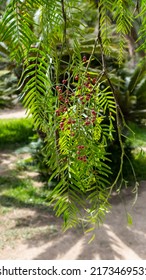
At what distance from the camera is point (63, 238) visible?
3.35 meters

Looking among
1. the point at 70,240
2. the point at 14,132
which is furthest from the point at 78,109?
the point at 14,132

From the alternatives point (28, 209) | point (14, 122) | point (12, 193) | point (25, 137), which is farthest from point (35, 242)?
point (14, 122)

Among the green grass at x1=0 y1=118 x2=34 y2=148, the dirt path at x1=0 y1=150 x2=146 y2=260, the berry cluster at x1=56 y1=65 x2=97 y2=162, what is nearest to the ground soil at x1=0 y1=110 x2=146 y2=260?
the dirt path at x1=0 y1=150 x2=146 y2=260

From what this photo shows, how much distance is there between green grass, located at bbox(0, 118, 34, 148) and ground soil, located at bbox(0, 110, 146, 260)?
2.46 metres

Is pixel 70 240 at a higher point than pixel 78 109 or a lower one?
lower

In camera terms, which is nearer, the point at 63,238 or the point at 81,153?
the point at 81,153

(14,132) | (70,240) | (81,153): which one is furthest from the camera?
(14,132)

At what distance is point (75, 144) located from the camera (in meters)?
0.55

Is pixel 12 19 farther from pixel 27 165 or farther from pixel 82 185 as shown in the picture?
pixel 27 165

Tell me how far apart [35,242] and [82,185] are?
9.44ft

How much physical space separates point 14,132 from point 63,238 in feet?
11.5

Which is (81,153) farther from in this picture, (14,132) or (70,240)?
(14,132)

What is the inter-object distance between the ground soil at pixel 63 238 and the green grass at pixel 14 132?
2455mm

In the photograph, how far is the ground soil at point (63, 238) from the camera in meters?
3.10
